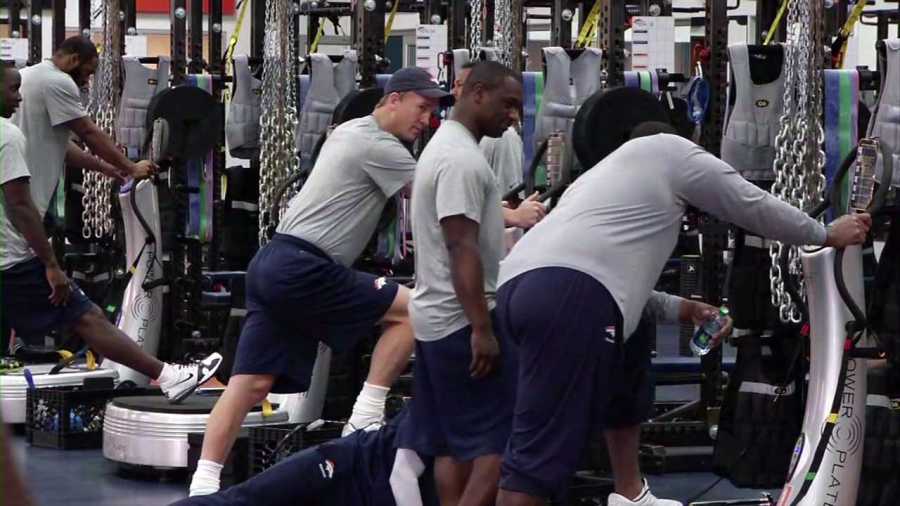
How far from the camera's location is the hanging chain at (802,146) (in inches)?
205

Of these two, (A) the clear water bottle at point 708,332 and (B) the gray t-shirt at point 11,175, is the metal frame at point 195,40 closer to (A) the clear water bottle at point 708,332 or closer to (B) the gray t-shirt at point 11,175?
(B) the gray t-shirt at point 11,175

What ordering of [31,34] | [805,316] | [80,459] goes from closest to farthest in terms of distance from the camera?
[805,316] → [80,459] → [31,34]

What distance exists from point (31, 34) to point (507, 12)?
5.40 m

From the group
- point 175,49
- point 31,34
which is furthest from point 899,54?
point 31,34

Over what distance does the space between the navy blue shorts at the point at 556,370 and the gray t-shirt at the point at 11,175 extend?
9.68 feet

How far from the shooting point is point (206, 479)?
5.07m

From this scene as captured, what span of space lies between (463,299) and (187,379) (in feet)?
8.64

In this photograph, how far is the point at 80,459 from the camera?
6961mm

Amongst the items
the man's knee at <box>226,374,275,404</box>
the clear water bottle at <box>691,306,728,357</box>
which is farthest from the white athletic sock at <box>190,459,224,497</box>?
the clear water bottle at <box>691,306,728,357</box>

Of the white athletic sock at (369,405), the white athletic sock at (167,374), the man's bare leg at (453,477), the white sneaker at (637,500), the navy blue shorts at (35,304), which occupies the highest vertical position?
the navy blue shorts at (35,304)

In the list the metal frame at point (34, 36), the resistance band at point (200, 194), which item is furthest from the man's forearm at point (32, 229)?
the metal frame at point (34, 36)

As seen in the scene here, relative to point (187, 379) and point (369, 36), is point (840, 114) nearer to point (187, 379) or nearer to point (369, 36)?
point (369, 36)

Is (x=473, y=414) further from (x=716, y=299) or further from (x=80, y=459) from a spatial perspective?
(x=80, y=459)

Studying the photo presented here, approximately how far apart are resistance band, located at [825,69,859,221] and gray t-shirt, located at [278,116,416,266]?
59.2 inches
